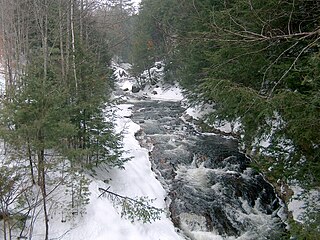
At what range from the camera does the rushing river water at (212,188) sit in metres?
7.99

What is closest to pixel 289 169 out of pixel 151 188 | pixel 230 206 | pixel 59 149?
pixel 230 206

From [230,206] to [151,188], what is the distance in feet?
7.87

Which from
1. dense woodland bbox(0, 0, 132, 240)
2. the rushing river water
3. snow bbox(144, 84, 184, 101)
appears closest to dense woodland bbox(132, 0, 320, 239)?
the rushing river water

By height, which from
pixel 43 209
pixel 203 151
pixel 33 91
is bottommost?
pixel 203 151

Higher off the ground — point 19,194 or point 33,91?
point 33,91

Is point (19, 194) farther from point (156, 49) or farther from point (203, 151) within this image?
point (156, 49)

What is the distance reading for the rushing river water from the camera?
314 inches

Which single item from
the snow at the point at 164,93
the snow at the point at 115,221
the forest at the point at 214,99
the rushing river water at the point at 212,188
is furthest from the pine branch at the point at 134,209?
the snow at the point at 164,93

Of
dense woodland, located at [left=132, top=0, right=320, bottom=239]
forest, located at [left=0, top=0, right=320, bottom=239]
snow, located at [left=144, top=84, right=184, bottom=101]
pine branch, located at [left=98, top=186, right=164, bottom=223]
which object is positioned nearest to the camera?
dense woodland, located at [left=132, top=0, right=320, bottom=239]

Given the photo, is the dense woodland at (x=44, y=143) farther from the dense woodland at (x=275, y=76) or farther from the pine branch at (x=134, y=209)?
the dense woodland at (x=275, y=76)

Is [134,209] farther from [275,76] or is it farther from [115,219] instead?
[275,76]

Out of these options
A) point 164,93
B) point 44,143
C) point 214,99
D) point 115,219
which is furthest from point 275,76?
point 164,93

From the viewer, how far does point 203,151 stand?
13438 millimetres

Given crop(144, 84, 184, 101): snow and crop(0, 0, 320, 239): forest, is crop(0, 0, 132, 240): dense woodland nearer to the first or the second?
crop(0, 0, 320, 239): forest
